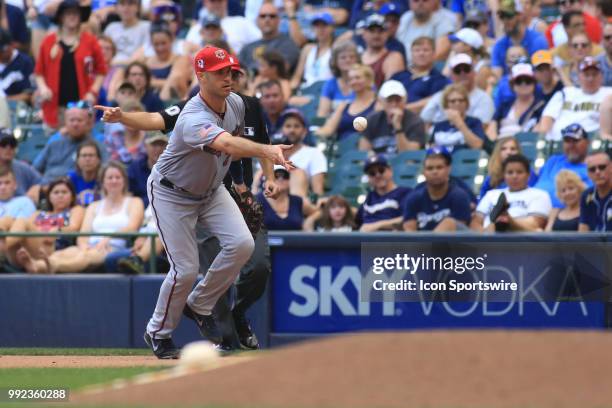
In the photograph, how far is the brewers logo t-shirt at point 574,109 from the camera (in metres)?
11.7

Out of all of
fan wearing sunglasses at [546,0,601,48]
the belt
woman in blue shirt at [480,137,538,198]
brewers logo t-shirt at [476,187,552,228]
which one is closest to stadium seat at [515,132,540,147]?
woman in blue shirt at [480,137,538,198]

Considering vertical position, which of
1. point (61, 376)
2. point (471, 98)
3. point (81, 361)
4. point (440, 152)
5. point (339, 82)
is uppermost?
point (339, 82)

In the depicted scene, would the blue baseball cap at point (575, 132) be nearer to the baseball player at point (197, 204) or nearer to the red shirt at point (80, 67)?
the baseball player at point (197, 204)

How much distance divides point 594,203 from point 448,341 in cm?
429

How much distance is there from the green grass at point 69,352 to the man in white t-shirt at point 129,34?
5.82 m

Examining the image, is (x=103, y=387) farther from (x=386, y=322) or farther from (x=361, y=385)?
(x=386, y=322)

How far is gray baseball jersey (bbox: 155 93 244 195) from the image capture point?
7844 millimetres

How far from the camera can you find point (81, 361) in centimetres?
880

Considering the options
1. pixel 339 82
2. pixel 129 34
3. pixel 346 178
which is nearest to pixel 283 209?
pixel 346 178

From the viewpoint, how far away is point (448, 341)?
6.34 metres

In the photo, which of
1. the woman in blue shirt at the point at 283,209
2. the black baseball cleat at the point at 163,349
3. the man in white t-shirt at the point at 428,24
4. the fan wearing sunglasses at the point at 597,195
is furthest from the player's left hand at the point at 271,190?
the man in white t-shirt at the point at 428,24

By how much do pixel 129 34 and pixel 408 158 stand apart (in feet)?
16.5

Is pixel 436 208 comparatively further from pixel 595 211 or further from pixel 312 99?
pixel 312 99

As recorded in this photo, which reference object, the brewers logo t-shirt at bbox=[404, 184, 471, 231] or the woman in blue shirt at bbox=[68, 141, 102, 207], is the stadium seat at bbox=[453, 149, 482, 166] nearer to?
the brewers logo t-shirt at bbox=[404, 184, 471, 231]
